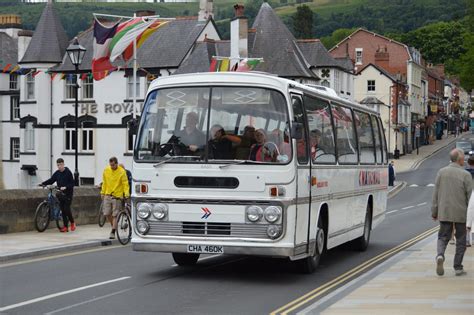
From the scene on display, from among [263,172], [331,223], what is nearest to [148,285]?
[263,172]

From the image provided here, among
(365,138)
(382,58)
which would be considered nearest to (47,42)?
(382,58)

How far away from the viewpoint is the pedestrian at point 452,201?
13.9m

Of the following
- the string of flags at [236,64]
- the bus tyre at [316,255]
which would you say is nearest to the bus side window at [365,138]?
the bus tyre at [316,255]

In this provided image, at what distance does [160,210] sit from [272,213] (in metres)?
1.81

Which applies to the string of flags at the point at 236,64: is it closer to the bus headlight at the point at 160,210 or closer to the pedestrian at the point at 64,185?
the pedestrian at the point at 64,185

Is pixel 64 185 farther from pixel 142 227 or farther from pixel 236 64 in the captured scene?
pixel 236 64

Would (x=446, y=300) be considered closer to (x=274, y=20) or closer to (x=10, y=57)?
(x=274, y=20)

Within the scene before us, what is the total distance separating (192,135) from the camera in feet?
47.1

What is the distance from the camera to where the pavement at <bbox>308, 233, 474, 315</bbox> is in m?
10.9

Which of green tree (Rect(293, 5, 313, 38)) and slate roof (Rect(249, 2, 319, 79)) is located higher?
green tree (Rect(293, 5, 313, 38))

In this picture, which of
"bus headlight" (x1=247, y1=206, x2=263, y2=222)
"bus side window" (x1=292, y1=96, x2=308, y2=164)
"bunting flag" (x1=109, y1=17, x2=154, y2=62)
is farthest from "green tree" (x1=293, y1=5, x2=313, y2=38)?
"bus headlight" (x1=247, y1=206, x2=263, y2=222)

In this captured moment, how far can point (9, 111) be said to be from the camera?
242 ft

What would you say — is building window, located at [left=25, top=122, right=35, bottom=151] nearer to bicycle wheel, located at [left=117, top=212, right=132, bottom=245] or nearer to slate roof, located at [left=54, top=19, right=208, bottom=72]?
slate roof, located at [left=54, top=19, right=208, bottom=72]

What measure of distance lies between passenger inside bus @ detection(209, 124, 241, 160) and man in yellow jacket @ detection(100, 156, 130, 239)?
25.4 feet
